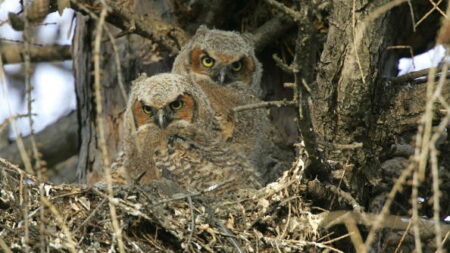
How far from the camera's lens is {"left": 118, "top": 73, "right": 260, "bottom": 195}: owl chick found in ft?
14.5

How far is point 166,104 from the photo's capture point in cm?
477

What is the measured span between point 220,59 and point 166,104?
120 centimetres

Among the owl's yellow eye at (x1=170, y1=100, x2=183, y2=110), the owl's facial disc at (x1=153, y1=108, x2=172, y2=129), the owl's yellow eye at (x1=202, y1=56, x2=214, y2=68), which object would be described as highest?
the owl's yellow eye at (x1=202, y1=56, x2=214, y2=68)

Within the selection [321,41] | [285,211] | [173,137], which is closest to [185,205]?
[285,211]

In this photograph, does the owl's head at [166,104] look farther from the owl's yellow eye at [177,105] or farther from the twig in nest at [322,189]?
the twig in nest at [322,189]

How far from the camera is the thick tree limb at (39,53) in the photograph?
6129mm

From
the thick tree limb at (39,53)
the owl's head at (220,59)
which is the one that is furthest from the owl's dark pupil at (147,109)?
the thick tree limb at (39,53)

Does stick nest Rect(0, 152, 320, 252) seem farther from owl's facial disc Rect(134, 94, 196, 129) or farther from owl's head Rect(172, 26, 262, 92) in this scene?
owl's head Rect(172, 26, 262, 92)

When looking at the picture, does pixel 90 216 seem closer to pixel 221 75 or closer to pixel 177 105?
pixel 177 105

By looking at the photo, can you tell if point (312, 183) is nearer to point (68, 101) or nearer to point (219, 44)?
point (219, 44)

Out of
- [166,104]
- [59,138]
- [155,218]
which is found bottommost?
[59,138]

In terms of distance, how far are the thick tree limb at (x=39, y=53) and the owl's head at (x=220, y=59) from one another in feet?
4.01

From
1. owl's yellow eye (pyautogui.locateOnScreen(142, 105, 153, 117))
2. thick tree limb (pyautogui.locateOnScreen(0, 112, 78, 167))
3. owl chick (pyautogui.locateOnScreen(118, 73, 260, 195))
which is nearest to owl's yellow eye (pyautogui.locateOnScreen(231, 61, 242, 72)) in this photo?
owl chick (pyautogui.locateOnScreen(118, 73, 260, 195))

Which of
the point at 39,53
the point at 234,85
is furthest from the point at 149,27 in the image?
the point at 39,53
